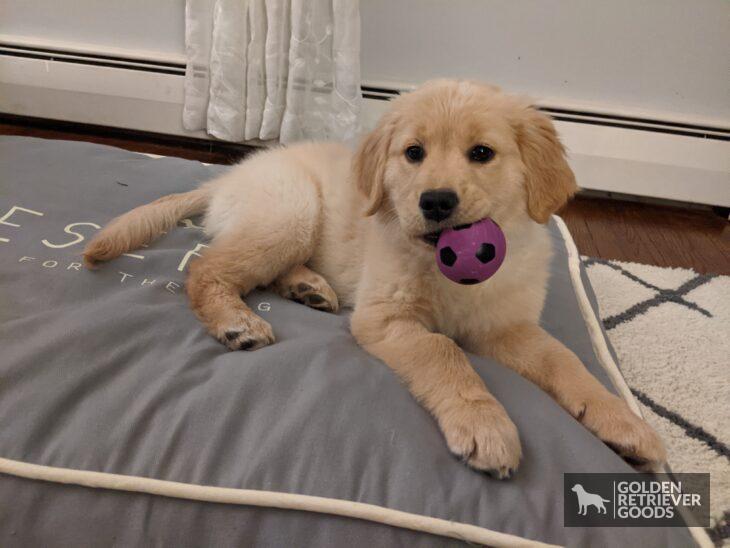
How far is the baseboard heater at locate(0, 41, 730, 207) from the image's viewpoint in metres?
3.26

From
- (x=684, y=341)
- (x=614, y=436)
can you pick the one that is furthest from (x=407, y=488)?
(x=684, y=341)

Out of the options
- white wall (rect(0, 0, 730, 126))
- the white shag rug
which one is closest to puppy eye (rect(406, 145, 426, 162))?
the white shag rug

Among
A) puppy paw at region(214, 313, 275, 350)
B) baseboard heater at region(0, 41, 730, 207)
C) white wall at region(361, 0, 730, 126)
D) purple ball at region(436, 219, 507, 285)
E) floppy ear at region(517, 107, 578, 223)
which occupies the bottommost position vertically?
puppy paw at region(214, 313, 275, 350)

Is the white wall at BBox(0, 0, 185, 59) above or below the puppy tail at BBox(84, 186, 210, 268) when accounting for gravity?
above

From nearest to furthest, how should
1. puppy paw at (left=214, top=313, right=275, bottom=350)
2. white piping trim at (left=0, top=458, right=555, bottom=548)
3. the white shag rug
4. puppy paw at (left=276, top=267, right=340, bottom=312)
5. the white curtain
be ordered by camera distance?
white piping trim at (left=0, top=458, right=555, bottom=548) → puppy paw at (left=214, top=313, right=275, bottom=350) → the white shag rug → puppy paw at (left=276, top=267, right=340, bottom=312) → the white curtain

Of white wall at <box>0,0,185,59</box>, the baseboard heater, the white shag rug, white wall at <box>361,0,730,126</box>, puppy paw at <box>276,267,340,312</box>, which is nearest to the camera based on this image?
the white shag rug

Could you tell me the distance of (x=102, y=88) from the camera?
3590 millimetres

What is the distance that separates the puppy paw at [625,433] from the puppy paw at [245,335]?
74cm

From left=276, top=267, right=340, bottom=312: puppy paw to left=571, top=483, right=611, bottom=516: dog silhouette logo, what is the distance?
0.88 metres

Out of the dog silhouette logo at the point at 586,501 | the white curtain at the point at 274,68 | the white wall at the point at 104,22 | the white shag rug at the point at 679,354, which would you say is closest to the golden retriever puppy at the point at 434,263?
the dog silhouette logo at the point at 586,501

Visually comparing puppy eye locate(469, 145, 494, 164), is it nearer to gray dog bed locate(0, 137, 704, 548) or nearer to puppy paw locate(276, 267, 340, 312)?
gray dog bed locate(0, 137, 704, 548)

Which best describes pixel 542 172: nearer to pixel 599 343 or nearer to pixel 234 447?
pixel 599 343

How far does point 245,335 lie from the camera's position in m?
1.32

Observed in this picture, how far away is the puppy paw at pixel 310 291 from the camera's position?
164 centimetres
